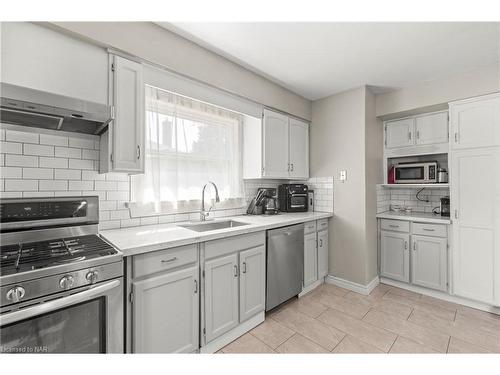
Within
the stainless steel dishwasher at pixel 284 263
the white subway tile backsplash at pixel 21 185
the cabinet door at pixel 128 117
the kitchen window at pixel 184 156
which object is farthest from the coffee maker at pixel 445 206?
the white subway tile backsplash at pixel 21 185

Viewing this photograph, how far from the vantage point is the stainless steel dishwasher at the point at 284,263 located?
216 centimetres

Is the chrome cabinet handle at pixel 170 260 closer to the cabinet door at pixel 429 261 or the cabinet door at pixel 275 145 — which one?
the cabinet door at pixel 275 145

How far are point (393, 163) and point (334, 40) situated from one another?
2.07 m

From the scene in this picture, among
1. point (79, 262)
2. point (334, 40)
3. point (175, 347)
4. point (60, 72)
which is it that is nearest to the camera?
point (79, 262)

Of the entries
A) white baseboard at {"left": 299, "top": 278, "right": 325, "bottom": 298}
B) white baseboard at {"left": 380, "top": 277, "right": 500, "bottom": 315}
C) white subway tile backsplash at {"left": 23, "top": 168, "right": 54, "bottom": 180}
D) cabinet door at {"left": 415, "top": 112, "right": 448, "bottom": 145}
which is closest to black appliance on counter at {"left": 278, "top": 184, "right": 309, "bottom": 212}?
white baseboard at {"left": 299, "top": 278, "right": 325, "bottom": 298}

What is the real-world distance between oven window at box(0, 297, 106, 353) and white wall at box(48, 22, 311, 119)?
151 centimetres

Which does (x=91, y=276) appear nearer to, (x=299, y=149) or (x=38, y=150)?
(x=38, y=150)

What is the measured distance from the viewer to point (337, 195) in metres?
2.94

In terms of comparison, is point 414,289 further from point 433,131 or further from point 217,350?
point 217,350

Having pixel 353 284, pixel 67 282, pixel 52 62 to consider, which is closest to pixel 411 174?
pixel 353 284

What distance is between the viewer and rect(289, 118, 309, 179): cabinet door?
2.99m

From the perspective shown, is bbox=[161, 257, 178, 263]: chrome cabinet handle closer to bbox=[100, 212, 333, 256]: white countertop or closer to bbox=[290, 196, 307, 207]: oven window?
bbox=[100, 212, 333, 256]: white countertop

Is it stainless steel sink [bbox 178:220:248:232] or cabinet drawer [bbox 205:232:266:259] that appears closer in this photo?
cabinet drawer [bbox 205:232:266:259]

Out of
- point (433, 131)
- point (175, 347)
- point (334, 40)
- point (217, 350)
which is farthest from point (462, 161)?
point (175, 347)
